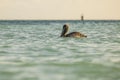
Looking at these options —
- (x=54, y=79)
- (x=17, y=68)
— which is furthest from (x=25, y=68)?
(x=54, y=79)

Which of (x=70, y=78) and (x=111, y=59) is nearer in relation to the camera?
(x=70, y=78)

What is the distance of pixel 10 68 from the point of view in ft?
30.3

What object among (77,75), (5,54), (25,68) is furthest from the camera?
(5,54)

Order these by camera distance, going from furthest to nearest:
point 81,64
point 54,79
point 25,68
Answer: point 81,64, point 25,68, point 54,79

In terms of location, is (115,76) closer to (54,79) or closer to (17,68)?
(54,79)

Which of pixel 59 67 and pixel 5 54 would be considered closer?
pixel 59 67

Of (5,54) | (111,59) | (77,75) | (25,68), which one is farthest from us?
(5,54)

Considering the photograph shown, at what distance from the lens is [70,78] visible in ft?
26.2

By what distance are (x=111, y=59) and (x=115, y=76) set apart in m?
2.86

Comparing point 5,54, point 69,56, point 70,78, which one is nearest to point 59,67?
point 70,78

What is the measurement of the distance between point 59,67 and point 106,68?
134 centimetres

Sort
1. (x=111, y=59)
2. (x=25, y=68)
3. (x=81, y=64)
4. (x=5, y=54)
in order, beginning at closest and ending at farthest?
(x=25, y=68) → (x=81, y=64) → (x=111, y=59) → (x=5, y=54)

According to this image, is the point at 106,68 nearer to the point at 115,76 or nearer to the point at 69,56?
the point at 115,76

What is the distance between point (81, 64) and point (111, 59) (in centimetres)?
155
